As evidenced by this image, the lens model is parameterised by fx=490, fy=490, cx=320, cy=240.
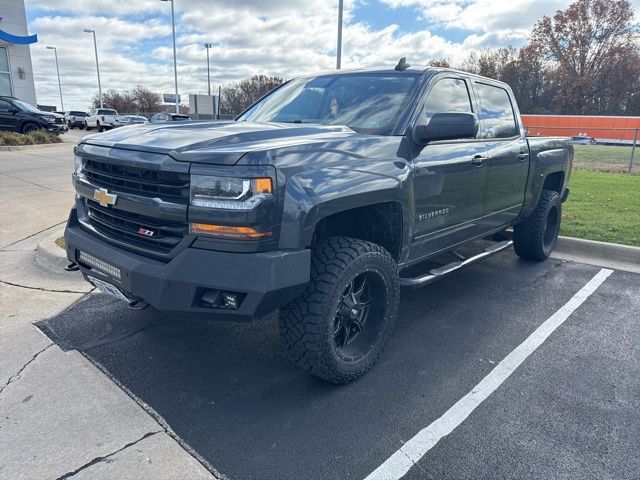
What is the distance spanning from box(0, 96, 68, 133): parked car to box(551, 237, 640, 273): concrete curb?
21036 millimetres

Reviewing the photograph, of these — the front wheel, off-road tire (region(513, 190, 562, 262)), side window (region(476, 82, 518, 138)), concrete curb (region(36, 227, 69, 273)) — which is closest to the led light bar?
concrete curb (region(36, 227, 69, 273))

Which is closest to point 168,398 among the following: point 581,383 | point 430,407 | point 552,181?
point 430,407

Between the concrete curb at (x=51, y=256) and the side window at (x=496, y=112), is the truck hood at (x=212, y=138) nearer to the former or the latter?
the side window at (x=496, y=112)

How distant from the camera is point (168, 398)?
9.34ft

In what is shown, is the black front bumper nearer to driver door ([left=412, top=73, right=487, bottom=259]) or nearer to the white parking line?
the white parking line

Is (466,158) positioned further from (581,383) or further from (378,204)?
(581,383)

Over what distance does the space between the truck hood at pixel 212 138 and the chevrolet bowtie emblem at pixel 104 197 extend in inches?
10.8

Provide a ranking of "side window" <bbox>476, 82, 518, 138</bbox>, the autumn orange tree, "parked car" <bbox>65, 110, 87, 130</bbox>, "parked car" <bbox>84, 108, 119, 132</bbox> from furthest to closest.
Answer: the autumn orange tree < "parked car" <bbox>65, 110, 87, 130</bbox> < "parked car" <bbox>84, 108, 119, 132</bbox> < "side window" <bbox>476, 82, 518, 138</bbox>

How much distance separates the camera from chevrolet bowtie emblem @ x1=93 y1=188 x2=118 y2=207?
2.80 metres

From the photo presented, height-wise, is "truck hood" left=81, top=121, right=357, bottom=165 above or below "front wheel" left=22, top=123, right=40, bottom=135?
above

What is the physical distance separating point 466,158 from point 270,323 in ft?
6.64

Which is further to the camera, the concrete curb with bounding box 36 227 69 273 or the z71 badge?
the concrete curb with bounding box 36 227 69 273

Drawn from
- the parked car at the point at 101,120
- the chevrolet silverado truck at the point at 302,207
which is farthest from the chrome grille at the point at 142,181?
the parked car at the point at 101,120

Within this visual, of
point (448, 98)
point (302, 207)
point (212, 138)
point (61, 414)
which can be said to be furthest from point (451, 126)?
point (61, 414)
